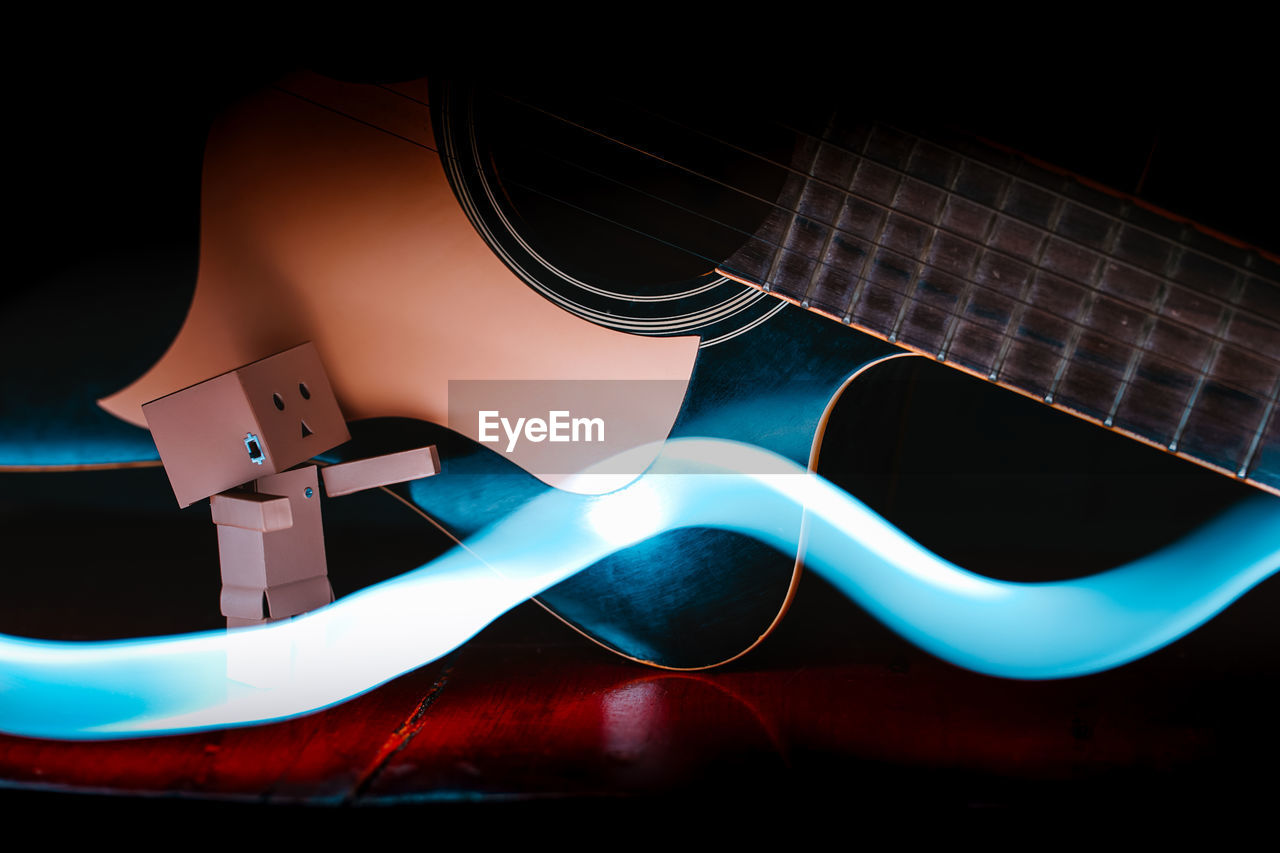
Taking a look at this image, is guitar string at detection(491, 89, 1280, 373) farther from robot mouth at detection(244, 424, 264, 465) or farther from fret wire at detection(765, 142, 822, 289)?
robot mouth at detection(244, 424, 264, 465)

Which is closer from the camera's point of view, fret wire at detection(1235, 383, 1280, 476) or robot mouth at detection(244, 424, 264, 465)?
fret wire at detection(1235, 383, 1280, 476)

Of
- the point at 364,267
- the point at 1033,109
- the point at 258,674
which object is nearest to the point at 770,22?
the point at 1033,109

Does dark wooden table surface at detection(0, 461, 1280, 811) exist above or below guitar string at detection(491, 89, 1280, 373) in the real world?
below

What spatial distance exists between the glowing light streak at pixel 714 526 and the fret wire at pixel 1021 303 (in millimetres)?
458

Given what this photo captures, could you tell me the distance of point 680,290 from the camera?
4.99 ft

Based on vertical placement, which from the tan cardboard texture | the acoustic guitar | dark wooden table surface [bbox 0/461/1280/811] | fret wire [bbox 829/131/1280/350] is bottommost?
dark wooden table surface [bbox 0/461/1280/811]

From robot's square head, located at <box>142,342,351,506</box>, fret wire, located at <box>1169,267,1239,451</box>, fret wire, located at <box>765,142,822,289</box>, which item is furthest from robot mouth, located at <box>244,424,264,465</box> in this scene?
fret wire, located at <box>1169,267,1239,451</box>

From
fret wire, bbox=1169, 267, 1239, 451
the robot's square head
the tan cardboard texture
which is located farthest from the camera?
the tan cardboard texture

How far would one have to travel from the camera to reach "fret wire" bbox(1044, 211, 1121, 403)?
130 cm

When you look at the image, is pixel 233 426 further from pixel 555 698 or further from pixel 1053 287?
pixel 1053 287

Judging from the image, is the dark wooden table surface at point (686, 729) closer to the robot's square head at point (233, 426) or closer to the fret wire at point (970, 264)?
the robot's square head at point (233, 426)

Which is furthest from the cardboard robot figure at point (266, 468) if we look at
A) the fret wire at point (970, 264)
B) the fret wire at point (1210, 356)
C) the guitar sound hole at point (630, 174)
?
the fret wire at point (1210, 356)

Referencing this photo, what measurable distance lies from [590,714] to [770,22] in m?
1.53

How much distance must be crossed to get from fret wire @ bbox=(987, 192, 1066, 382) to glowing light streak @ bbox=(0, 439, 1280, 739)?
46cm
